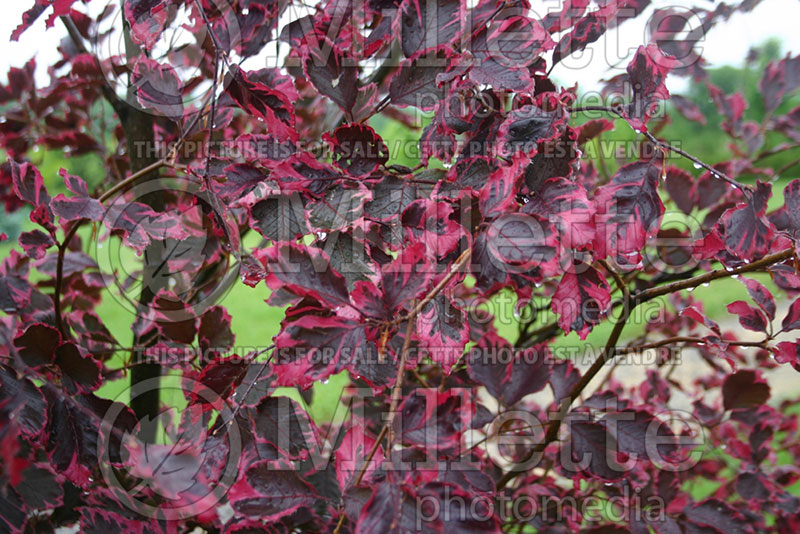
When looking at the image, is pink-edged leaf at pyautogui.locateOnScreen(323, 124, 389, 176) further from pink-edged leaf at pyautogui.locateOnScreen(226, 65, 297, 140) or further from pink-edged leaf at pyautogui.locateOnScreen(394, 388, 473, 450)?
pink-edged leaf at pyautogui.locateOnScreen(394, 388, 473, 450)

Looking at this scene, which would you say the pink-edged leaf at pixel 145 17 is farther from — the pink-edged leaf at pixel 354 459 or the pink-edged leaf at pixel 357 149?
the pink-edged leaf at pixel 354 459

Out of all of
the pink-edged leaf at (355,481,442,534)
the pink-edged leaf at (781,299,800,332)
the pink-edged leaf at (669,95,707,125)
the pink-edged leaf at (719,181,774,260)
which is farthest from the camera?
the pink-edged leaf at (669,95,707,125)

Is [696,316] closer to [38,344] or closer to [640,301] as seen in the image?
[640,301]

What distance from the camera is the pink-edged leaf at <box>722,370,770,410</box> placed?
0.92m

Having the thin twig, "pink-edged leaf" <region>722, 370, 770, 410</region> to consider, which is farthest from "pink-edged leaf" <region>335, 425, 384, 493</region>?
"pink-edged leaf" <region>722, 370, 770, 410</region>

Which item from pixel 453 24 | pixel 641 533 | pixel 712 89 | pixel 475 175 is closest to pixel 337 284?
pixel 475 175

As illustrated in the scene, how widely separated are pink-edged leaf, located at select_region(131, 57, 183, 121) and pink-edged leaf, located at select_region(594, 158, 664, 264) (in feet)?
1.76

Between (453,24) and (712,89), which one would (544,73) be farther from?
(712,89)

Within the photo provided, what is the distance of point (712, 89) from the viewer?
5.69 feet

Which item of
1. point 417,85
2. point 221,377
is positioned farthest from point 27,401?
point 417,85

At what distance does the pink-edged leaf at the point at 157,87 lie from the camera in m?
0.67

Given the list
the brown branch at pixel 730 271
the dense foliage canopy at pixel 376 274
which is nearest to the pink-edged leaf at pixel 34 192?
the dense foliage canopy at pixel 376 274

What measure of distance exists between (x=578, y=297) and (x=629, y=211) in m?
0.10

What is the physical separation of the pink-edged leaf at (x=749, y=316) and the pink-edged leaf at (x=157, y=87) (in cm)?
75
